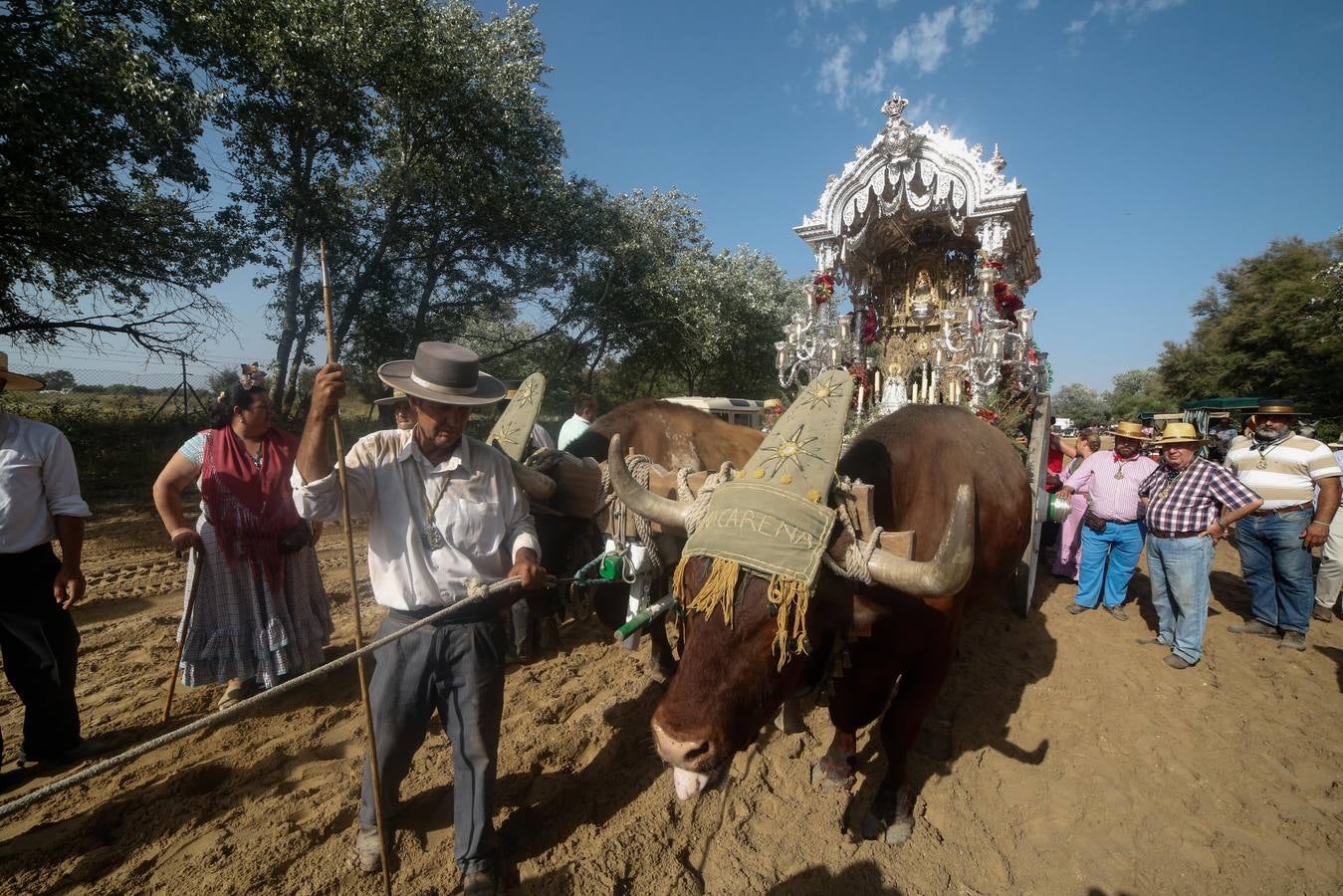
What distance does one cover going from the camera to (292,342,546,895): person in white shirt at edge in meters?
2.51

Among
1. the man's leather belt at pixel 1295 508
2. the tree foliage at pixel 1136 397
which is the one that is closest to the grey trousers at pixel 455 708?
the man's leather belt at pixel 1295 508

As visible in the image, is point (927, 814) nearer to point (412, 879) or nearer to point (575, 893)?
point (575, 893)

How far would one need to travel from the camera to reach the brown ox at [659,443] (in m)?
4.04

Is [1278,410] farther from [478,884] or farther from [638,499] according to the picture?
[478,884]

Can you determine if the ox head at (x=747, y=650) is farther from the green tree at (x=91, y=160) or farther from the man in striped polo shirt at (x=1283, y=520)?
the green tree at (x=91, y=160)

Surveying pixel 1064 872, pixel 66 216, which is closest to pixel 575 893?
pixel 1064 872

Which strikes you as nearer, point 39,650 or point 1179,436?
point 39,650

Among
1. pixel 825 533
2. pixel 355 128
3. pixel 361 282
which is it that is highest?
pixel 355 128

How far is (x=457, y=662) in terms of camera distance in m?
2.58

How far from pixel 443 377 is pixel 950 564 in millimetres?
2100

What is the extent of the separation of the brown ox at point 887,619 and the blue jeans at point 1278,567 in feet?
10.8

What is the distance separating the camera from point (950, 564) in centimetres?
198

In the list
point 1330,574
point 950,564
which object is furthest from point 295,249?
point 1330,574

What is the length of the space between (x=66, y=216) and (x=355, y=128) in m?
4.77
